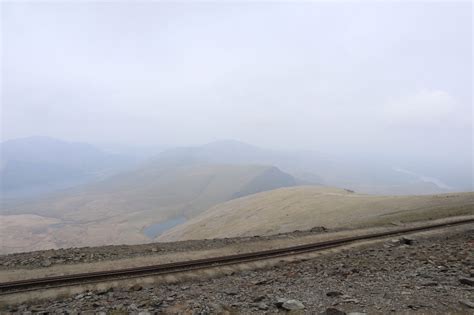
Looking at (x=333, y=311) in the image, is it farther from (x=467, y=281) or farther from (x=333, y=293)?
(x=467, y=281)

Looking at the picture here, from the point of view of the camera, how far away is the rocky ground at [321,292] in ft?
32.4

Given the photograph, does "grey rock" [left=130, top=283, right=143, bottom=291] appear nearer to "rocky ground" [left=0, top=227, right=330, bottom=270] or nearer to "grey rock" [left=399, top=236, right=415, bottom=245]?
"rocky ground" [left=0, top=227, right=330, bottom=270]

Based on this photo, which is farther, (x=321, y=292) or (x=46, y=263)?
(x=46, y=263)

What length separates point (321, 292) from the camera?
1152cm

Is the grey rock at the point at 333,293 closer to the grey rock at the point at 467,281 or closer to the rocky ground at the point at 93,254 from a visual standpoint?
the grey rock at the point at 467,281

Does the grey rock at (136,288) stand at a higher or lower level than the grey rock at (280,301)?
lower

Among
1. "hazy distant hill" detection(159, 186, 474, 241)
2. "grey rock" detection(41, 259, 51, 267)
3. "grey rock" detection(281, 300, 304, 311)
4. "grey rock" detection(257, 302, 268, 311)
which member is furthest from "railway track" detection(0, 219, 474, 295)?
"hazy distant hill" detection(159, 186, 474, 241)

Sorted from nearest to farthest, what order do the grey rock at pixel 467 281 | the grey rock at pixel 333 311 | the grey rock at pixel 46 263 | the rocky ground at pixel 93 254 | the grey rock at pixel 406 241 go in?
1. the grey rock at pixel 333 311
2. the grey rock at pixel 467 281
3. the grey rock at pixel 46 263
4. the rocky ground at pixel 93 254
5. the grey rock at pixel 406 241

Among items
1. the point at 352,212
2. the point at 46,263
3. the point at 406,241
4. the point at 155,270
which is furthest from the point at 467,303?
the point at 352,212

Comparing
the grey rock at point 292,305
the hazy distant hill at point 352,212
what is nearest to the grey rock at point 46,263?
the grey rock at point 292,305

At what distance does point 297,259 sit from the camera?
1680cm

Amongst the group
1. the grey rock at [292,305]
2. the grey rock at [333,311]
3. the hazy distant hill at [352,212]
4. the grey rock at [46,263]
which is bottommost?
the hazy distant hill at [352,212]

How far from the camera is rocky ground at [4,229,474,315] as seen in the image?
32.4 feet

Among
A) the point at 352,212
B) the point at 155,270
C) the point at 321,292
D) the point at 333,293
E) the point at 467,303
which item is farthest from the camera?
the point at 352,212
